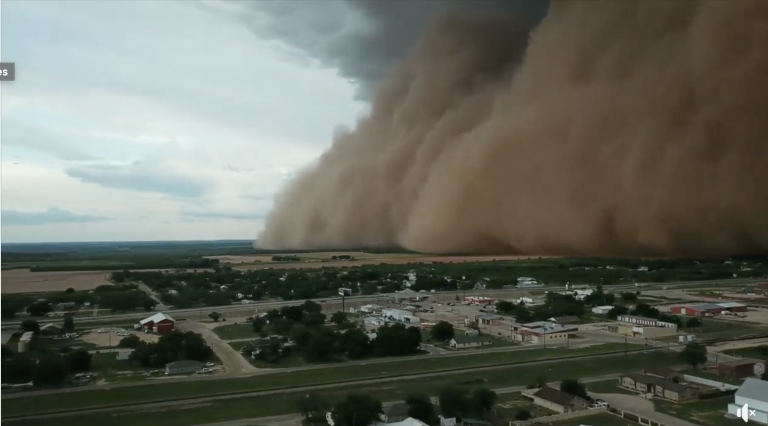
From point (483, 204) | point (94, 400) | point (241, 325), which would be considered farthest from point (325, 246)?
point (94, 400)

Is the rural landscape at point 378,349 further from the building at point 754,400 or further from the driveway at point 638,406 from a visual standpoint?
the building at point 754,400

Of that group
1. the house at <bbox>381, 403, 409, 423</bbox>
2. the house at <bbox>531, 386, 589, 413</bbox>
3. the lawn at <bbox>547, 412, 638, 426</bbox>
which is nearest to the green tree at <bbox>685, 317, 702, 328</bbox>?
the house at <bbox>531, 386, 589, 413</bbox>

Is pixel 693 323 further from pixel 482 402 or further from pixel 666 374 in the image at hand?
pixel 482 402

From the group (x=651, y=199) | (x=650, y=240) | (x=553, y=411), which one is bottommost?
(x=553, y=411)

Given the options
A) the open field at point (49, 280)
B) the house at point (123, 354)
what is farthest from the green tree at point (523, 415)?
the open field at point (49, 280)

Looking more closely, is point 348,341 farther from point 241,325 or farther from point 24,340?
point 24,340

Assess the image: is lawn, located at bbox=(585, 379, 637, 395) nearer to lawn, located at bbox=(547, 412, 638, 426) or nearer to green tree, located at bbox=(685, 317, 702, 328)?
lawn, located at bbox=(547, 412, 638, 426)
